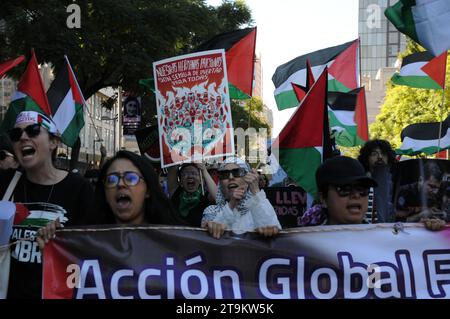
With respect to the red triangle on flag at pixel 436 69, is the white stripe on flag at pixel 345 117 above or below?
below

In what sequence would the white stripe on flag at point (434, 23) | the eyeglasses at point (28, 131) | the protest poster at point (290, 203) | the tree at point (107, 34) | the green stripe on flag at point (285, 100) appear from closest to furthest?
1. the eyeglasses at point (28, 131)
2. the white stripe on flag at point (434, 23)
3. the protest poster at point (290, 203)
4. the green stripe on flag at point (285, 100)
5. the tree at point (107, 34)

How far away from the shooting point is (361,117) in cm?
1050

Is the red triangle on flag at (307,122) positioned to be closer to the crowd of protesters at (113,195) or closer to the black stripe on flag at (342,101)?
the crowd of protesters at (113,195)

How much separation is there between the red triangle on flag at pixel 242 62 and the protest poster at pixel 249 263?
4825 mm

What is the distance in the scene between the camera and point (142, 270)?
342 cm

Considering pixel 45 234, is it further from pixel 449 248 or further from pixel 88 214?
pixel 449 248

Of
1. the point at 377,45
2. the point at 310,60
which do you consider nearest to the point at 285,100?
the point at 310,60

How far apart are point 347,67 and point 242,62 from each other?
9.77 feet

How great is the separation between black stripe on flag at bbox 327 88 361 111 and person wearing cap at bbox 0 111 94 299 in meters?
6.82

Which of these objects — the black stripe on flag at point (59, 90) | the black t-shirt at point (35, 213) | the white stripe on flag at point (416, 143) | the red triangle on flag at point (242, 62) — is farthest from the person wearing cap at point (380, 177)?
the white stripe on flag at point (416, 143)

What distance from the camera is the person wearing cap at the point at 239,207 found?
3471 millimetres

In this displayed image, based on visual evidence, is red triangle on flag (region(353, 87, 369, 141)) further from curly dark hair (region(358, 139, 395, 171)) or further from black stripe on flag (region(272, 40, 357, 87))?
curly dark hair (region(358, 139, 395, 171))

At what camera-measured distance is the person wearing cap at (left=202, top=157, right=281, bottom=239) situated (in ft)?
11.4

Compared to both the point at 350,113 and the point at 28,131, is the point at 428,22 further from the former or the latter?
the point at 350,113
